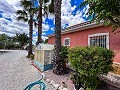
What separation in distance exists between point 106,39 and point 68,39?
273 inches

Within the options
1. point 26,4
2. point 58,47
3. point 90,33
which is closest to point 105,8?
point 58,47

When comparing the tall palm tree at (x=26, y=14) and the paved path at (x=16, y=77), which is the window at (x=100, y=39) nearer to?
the paved path at (x=16, y=77)

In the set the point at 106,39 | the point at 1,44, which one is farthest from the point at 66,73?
the point at 1,44

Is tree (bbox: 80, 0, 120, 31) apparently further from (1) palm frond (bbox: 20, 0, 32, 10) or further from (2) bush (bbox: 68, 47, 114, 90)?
(1) palm frond (bbox: 20, 0, 32, 10)

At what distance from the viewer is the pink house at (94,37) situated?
12.2 m

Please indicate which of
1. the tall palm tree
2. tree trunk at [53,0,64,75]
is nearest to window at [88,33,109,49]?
tree trunk at [53,0,64,75]

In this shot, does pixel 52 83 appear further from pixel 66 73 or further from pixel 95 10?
pixel 95 10

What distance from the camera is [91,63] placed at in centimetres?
749

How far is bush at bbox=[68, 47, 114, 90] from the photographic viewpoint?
7434mm

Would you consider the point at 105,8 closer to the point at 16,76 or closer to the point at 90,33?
the point at 90,33

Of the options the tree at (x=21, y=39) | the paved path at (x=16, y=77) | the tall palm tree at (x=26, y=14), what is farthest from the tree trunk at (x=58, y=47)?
the tree at (x=21, y=39)

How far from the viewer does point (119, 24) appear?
7.38 m

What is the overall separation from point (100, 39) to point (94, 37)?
86 centimetres

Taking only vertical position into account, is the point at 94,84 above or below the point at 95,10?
below
